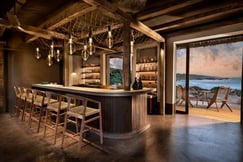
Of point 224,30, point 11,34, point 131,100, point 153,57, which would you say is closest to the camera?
point 131,100

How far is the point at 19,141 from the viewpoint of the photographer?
2.80m

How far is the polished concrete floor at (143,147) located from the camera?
2230 millimetres

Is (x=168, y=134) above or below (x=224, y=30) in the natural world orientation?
below

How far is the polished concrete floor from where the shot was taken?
87.8 inches

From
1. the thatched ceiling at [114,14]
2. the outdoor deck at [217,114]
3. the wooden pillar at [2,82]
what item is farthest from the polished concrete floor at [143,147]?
the thatched ceiling at [114,14]

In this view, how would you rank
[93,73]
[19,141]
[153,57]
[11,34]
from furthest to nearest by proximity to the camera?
[93,73] → [153,57] → [11,34] → [19,141]

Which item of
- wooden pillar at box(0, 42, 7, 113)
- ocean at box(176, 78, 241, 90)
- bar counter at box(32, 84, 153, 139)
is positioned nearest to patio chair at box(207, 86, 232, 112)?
ocean at box(176, 78, 241, 90)

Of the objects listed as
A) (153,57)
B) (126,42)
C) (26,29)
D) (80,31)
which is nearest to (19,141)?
(26,29)

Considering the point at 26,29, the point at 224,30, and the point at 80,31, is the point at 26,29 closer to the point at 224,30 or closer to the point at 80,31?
the point at 80,31

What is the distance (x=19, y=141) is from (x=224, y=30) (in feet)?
17.7

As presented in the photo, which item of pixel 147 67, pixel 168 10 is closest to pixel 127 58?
pixel 168 10

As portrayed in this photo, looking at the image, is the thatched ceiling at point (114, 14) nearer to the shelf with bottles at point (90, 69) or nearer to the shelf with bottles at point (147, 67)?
the shelf with bottles at point (147, 67)

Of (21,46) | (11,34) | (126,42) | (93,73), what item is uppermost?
(11,34)

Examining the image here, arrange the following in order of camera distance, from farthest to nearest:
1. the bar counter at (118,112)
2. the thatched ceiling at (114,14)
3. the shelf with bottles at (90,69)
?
the shelf with bottles at (90,69) < the bar counter at (118,112) < the thatched ceiling at (114,14)
